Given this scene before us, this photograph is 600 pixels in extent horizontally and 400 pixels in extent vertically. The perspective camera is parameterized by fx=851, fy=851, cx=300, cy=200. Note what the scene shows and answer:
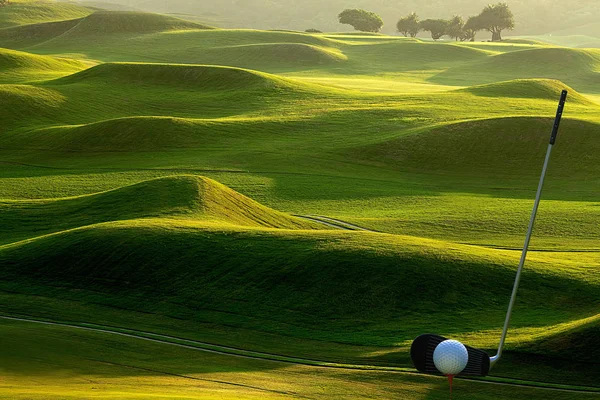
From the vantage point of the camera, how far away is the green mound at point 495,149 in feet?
150

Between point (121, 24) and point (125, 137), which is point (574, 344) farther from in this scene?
point (121, 24)

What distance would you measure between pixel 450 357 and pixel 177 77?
5902cm

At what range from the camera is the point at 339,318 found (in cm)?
1905

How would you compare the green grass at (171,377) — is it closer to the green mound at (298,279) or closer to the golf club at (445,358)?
the golf club at (445,358)

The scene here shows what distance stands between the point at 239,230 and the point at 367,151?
25.6 m

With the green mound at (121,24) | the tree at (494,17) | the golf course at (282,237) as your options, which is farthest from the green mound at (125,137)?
the tree at (494,17)

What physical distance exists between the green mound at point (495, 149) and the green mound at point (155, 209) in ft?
57.3

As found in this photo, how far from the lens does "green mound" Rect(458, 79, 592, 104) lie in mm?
65500

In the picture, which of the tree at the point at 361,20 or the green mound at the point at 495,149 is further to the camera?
the tree at the point at 361,20

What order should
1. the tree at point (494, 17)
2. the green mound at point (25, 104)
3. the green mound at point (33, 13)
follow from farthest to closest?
the tree at point (494, 17)
the green mound at point (33, 13)
the green mound at point (25, 104)

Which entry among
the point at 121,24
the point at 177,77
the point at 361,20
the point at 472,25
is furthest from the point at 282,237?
the point at 361,20

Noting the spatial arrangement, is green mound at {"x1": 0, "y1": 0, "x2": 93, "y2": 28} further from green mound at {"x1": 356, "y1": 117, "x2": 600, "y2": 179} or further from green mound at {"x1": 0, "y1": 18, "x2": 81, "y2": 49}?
green mound at {"x1": 356, "y1": 117, "x2": 600, "y2": 179}

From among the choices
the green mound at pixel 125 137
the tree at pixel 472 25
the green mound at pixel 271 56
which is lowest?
the green mound at pixel 125 137

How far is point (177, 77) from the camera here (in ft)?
225
